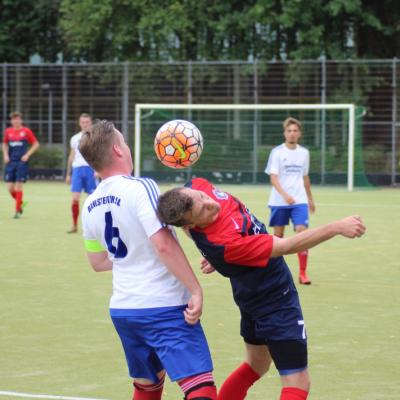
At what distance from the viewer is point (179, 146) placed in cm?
659

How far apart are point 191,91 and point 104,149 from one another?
29.2m

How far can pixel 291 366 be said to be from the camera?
532 centimetres

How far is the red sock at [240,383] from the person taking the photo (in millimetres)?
5820

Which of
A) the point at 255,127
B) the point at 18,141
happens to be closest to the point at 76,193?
the point at 18,141

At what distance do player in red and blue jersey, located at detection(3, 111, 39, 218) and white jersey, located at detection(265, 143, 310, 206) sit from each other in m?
8.76

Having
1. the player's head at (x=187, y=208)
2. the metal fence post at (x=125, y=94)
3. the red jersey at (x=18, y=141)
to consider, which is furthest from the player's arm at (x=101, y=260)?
the metal fence post at (x=125, y=94)

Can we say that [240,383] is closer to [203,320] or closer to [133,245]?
[133,245]

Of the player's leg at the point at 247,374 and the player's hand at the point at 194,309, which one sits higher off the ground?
the player's hand at the point at 194,309

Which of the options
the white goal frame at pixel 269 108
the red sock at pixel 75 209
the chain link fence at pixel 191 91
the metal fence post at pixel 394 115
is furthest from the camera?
the chain link fence at pixel 191 91

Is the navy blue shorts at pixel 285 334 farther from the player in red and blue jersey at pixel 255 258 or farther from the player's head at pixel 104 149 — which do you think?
the player's head at pixel 104 149

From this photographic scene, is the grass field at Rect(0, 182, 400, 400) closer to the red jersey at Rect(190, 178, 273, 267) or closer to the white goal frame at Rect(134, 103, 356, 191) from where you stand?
the red jersey at Rect(190, 178, 273, 267)

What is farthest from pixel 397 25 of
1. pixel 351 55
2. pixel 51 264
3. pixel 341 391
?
pixel 341 391

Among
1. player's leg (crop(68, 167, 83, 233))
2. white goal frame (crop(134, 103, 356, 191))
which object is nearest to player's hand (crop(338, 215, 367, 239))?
player's leg (crop(68, 167, 83, 233))

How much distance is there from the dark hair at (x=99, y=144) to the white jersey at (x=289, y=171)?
7270mm
